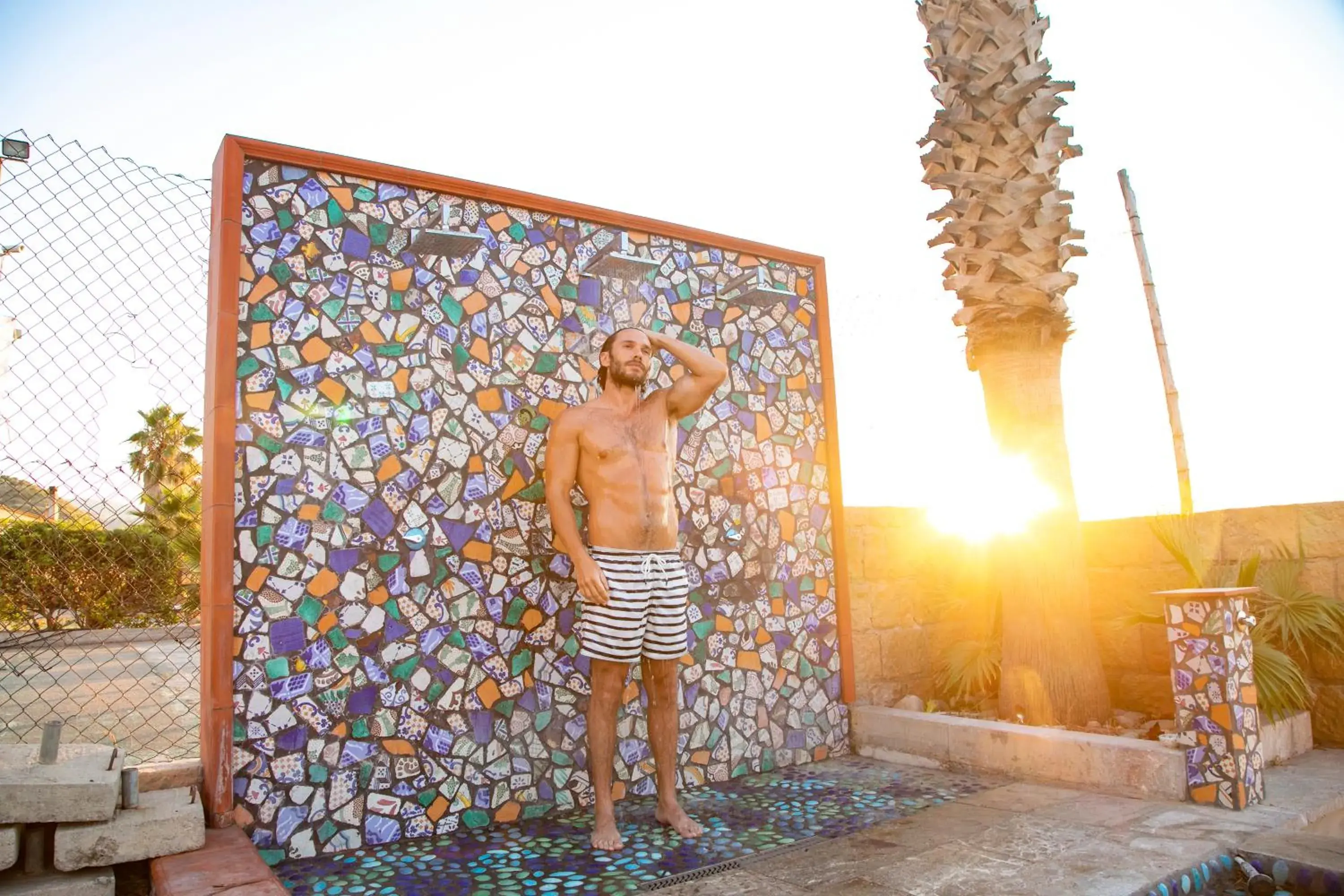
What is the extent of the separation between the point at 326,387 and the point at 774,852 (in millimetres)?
2798

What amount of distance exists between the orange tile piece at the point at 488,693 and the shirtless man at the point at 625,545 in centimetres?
53

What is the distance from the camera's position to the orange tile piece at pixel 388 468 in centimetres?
407

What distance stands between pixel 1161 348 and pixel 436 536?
23.6ft

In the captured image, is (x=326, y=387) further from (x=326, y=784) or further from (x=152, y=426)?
(x=152, y=426)

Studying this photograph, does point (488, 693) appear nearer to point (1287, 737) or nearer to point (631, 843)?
point (631, 843)

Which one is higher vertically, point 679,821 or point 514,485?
point 514,485

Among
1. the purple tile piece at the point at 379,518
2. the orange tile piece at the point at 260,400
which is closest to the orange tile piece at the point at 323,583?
the purple tile piece at the point at 379,518

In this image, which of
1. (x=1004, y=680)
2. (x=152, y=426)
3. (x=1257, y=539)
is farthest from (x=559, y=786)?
(x=1257, y=539)

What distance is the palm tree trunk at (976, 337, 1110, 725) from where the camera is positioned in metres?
4.96

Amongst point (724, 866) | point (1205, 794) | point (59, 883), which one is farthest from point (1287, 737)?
point (59, 883)

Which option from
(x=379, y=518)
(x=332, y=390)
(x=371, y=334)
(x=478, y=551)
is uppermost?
(x=371, y=334)

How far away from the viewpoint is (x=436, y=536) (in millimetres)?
4164

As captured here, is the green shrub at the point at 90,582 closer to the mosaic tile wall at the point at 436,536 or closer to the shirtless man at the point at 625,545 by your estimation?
the mosaic tile wall at the point at 436,536

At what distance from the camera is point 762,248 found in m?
5.57
